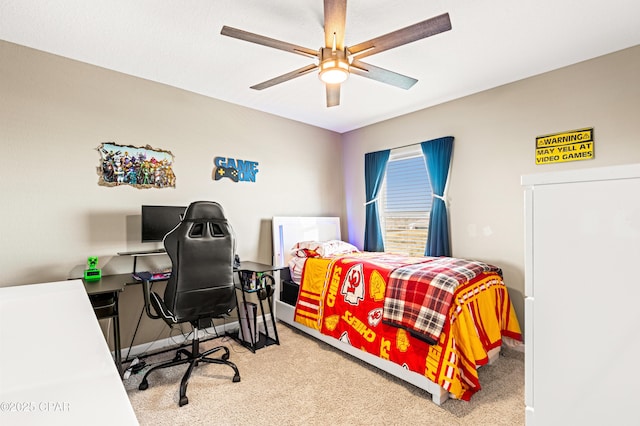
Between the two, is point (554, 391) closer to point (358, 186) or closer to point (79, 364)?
point (79, 364)

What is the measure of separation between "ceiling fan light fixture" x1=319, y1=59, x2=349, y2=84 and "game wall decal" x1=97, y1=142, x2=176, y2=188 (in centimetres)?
189

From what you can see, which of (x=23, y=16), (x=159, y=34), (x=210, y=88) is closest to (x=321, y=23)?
(x=159, y=34)

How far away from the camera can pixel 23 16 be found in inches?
85.7

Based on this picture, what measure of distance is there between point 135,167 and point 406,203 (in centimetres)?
302

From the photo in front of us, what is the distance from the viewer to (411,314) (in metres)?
2.40

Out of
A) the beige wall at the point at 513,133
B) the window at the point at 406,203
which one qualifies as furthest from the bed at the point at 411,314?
the window at the point at 406,203

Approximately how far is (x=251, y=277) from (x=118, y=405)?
2725mm

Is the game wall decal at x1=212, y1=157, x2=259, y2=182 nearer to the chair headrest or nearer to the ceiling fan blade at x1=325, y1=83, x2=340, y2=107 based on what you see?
the chair headrest

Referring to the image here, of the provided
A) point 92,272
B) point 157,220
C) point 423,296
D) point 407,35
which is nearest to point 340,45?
point 407,35

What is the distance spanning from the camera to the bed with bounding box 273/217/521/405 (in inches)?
88.4

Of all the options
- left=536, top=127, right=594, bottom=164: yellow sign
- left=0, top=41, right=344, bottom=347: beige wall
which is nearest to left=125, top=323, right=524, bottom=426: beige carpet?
left=0, top=41, right=344, bottom=347: beige wall

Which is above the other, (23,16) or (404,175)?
(23,16)

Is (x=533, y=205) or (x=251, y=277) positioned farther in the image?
(x=251, y=277)

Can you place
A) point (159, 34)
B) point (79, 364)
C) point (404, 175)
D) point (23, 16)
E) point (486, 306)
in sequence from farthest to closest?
point (404, 175) < point (486, 306) < point (159, 34) < point (23, 16) < point (79, 364)
